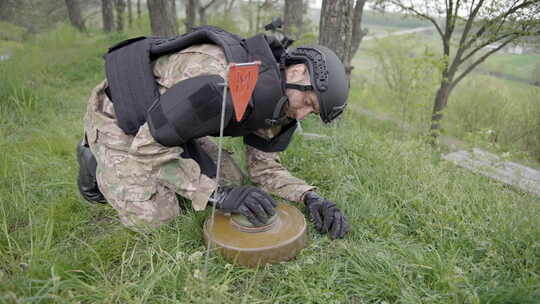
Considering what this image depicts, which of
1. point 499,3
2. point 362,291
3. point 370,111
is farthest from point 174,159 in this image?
point 370,111

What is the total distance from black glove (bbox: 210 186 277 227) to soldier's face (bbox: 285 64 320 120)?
0.59 meters

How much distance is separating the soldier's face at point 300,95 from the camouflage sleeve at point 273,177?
2.10 ft

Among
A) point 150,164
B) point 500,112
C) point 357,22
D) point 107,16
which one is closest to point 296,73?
point 150,164

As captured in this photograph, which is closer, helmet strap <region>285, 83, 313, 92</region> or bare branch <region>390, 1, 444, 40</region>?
helmet strap <region>285, 83, 313, 92</region>

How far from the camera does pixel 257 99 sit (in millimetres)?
2098

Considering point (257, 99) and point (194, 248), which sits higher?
point (257, 99)

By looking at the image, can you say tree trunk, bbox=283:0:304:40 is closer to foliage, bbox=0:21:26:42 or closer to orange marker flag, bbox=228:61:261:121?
orange marker flag, bbox=228:61:261:121

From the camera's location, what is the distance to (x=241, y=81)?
58.7 inches

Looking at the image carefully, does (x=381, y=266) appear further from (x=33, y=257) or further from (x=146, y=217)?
(x=33, y=257)

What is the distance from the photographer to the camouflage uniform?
7.05 feet

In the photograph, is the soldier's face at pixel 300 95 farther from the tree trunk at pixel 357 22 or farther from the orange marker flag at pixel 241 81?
the tree trunk at pixel 357 22

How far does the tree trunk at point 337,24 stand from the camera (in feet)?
14.1

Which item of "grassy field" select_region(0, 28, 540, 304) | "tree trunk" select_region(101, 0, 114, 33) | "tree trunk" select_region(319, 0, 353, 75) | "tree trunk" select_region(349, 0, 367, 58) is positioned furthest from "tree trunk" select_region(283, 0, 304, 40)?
"tree trunk" select_region(101, 0, 114, 33)

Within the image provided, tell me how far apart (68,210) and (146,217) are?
2.52 ft
